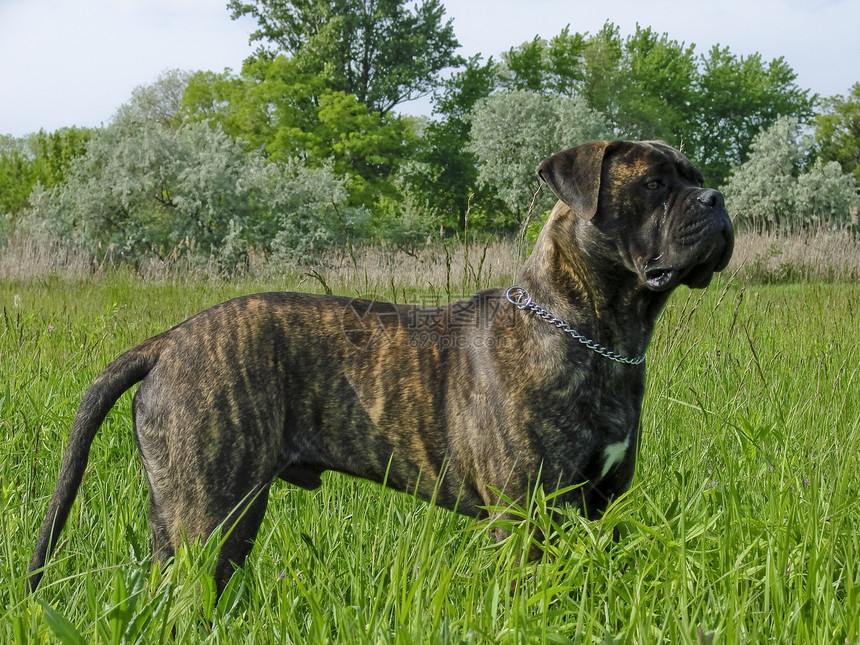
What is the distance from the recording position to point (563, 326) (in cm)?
276

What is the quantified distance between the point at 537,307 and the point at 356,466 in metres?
0.95

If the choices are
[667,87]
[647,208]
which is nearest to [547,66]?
[667,87]

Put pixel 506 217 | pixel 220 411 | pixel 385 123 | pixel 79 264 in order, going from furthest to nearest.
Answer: pixel 506 217
pixel 385 123
pixel 79 264
pixel 220 411

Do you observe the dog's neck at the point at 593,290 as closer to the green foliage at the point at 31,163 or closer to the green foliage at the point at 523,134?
the green foliage at the point at 523,134

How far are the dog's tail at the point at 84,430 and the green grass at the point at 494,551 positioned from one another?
10cm

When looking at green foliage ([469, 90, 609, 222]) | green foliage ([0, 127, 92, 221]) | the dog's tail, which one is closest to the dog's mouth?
the dog's tail

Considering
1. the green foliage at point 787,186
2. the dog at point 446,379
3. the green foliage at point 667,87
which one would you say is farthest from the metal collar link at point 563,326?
the green foliage at point 667,87

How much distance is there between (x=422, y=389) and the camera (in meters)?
2.85

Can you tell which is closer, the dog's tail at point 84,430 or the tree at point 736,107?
the dog's tail at point 84,430

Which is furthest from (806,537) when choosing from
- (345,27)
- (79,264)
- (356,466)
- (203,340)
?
(345,27)

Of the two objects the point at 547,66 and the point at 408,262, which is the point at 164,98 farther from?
the point at 408,262

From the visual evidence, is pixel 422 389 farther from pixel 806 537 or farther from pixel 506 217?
pixel 506 217

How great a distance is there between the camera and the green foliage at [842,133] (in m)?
41.9

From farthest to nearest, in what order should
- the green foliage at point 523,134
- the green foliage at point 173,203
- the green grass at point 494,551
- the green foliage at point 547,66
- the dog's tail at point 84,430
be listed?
the green foliage at point 547,66
the green foliage at point 523,134
the green foliage at point 173,203
the dog's tail at point 84,430
the green grass at point 494,551
